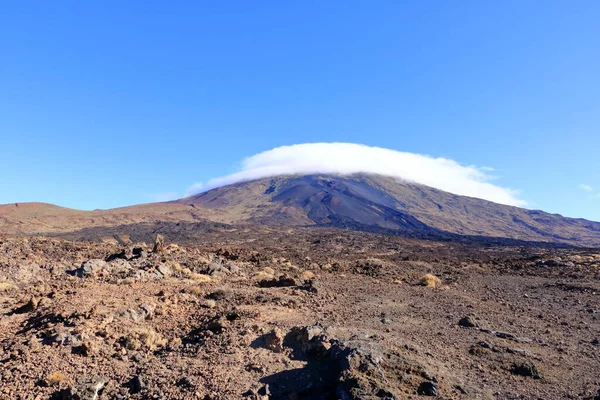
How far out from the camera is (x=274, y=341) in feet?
25.6

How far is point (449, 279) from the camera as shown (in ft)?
70.3

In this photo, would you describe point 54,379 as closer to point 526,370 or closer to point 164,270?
point 526,370

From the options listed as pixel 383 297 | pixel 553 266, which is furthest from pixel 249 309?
pixel 553 266

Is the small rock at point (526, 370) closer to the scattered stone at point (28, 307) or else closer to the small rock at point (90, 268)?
the scattered stone at point (28, 307)

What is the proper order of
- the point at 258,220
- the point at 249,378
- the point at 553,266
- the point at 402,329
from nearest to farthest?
1. the point at 249,378
2. the point at 402,329
3. the point at 553,266
4. the point at 258,220

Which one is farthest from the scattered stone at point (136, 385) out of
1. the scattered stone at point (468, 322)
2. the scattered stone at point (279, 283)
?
the scattered stone at point (279, 283)

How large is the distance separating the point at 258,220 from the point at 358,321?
90.9 meters

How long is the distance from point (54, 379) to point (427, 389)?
18.6ft

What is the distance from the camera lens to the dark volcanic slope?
110812 millimetres

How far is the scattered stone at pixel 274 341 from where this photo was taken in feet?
25.3

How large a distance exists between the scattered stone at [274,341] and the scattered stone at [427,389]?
256 centimetres

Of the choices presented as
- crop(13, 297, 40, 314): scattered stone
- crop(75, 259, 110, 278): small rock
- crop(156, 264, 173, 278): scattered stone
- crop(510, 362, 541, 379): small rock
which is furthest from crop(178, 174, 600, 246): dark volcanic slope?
crop(510, 362, 541, 379): small rock

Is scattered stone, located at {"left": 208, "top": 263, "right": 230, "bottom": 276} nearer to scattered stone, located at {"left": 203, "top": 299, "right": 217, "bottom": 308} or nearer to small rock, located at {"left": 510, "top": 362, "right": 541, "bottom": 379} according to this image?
scattered stone, located at {"left": 203, "top": 299, "right": 217, "bottom": 308}

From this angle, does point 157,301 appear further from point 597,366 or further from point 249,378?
point 597,366
